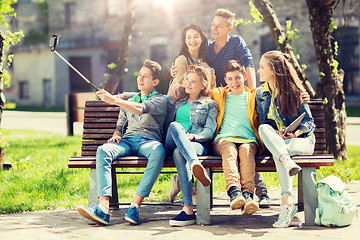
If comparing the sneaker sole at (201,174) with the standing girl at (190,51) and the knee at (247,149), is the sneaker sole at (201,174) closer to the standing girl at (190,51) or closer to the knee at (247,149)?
the knee at (247,149)

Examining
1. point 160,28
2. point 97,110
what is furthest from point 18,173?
point 160,28

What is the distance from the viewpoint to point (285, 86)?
494 cm

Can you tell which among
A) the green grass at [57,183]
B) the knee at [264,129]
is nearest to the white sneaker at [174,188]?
the green grass at [57,183]

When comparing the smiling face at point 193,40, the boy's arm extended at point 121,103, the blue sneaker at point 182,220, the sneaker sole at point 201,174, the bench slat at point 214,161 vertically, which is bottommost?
the blue sneaker at point 182,220

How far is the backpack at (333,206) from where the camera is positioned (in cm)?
450

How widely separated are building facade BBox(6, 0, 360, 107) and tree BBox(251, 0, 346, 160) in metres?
13.1

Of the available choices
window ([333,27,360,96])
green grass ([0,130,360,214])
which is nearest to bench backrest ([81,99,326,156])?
green grass ([0,130,360,214])

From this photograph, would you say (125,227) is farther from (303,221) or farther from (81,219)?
(303,221)

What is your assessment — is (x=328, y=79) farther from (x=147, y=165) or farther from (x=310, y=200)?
(x=147, y=165)

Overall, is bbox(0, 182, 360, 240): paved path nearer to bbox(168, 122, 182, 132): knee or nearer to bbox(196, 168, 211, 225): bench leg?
bbox(196, 168, 211, 225): bench leg

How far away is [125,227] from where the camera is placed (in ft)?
15.4

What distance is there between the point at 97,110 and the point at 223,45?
1384mm

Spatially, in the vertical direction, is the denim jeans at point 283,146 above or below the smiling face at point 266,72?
below

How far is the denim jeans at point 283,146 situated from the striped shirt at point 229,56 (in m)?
1.12
